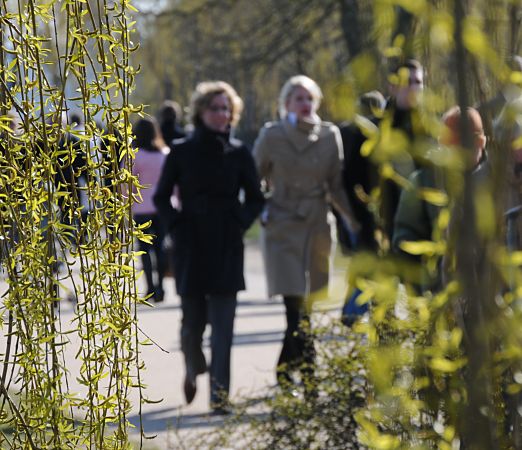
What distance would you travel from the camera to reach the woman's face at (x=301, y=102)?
913 centimetres

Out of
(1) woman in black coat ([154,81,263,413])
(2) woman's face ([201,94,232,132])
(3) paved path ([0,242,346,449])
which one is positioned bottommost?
(3) paved path ([0,242,346,449])

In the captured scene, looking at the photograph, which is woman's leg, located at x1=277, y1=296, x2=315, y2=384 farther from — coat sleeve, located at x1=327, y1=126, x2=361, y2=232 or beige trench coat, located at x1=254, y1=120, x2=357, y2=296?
coat sleeve, located at x1=327, y1=126, x2=361, y2=232

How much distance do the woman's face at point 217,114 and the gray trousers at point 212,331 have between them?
104cm

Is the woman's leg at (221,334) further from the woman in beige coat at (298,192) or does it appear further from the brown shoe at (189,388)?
the woman in beige coat at (298,192)

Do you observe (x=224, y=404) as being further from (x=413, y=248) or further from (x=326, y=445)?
(x=413, y=248)

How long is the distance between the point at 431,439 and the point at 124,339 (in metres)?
0.98

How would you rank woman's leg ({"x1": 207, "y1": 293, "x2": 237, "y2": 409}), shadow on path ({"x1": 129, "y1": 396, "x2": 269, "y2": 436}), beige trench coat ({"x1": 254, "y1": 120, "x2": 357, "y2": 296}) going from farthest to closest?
beige trench coat ({"x1": 254, "y1": 120, "x2": 357, "y2": 296})
woman's leg ({"x1": 207, "y1": 293, "x2": 237, "y2": 409})
shadow on path ({"x1": 129, "y1": 396, "x2": 269, "y2": 436})

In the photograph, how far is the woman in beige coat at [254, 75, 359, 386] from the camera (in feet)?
29.9

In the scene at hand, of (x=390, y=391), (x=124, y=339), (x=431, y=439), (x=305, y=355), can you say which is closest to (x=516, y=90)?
(x=390, y=391)

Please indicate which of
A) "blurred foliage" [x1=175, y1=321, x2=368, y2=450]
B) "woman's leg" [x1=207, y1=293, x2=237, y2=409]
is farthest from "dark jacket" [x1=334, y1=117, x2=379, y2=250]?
"blurred foliage" [x1=175, y1=321, x2=368, y2=450]

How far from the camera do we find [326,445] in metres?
5.21

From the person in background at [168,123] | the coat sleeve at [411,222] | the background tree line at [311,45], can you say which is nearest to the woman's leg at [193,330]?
the background tree line at [311,45]

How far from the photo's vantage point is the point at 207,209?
325 inches

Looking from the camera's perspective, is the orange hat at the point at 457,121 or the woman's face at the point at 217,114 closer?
the orange hat at the point at 457,121
